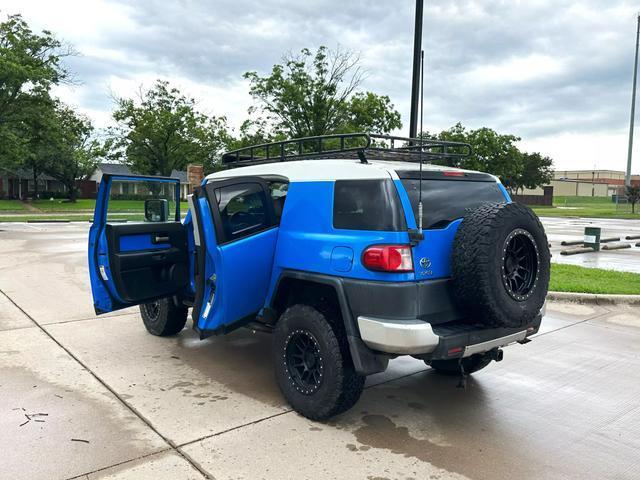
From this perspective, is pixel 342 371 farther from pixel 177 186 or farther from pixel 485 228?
pixel 177 186

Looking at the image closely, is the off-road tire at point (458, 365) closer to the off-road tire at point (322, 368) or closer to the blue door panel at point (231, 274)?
the off-road tire at point (322, 368)

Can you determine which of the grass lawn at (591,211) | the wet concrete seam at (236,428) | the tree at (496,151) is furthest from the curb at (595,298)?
the tree at (496,151)

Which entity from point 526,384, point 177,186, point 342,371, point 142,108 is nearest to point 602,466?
point 526,384

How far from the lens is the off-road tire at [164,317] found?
5.71 m

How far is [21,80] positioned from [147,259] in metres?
24.6

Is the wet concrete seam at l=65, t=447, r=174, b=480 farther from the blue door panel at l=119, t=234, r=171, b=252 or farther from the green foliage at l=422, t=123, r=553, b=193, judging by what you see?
the green foliage at l=422, t=123, r=553, b=193

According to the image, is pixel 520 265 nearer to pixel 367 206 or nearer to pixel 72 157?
pixel 367 206

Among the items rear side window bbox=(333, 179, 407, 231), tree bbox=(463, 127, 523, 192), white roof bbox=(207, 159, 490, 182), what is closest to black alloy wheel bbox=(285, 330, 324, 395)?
rear side window bbox=(333, 179, 407, 231)

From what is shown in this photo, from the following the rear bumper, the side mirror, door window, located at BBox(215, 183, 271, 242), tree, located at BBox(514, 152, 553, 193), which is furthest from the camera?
tree, located at BBox(514, 152, 553, 193)

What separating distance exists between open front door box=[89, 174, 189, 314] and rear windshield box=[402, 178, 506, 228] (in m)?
2.44

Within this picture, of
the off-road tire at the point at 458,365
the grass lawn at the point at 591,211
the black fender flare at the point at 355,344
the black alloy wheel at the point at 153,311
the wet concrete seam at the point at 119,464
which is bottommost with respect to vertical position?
the wet concrete seam at the point at 119,464

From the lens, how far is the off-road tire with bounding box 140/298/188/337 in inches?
225

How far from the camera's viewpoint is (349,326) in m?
3.56

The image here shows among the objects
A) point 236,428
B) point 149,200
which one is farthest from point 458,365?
point 149,200
